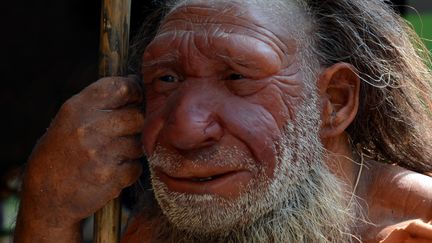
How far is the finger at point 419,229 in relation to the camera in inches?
109

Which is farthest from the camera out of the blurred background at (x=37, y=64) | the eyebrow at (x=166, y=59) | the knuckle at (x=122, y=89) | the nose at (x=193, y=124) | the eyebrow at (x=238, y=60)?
the blurred background at (x=37, y=64)

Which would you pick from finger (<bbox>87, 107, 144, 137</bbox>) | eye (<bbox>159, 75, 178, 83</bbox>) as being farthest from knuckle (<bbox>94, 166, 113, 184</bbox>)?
eye (<bbox>159, 75, 178, 83</bbox>)

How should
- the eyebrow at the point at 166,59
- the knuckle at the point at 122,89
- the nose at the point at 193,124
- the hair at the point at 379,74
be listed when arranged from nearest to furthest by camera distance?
the nose at the point at 193,124 < the eyebrow at the point at 166,59 < the knuckle at the point at 122,89 < the hair at the point at 379,74

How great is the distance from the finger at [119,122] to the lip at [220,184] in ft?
1.12

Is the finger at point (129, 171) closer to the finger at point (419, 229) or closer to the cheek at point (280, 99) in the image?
the cheek at point (280, 99)

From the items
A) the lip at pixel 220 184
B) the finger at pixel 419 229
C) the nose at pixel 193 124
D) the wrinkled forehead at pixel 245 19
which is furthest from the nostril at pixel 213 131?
the finger at pixel 419 229

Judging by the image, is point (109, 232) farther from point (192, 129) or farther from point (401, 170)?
point (401, 170)

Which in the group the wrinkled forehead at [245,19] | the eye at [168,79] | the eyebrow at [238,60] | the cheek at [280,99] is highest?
the wrinkled forehead at [245,19]

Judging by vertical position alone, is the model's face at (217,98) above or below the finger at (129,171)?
above

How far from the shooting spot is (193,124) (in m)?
2.75

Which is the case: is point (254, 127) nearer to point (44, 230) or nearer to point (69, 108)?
point (69, 108)

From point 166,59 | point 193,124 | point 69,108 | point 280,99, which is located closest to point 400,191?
point 280,99

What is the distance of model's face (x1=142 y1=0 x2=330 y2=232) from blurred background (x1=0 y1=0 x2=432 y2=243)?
167 inches

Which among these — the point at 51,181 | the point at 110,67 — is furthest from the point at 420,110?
the point at 51,181
